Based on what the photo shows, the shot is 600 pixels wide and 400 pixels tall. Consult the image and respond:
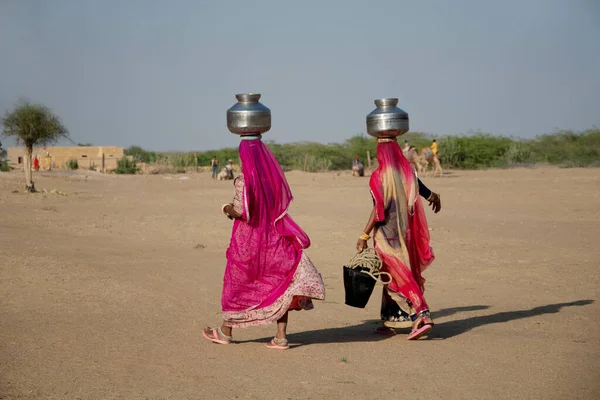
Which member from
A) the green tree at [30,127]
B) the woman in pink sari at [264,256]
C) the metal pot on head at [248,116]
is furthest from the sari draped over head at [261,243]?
the green tree at [30,127]

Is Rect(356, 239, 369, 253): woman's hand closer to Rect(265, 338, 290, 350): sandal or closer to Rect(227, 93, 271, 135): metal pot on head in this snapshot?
Rect(265, 338, 290, 350): sandal

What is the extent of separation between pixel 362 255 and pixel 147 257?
631 centimetres

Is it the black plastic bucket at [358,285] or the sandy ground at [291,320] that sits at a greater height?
the black plastic bucket at [358,285]

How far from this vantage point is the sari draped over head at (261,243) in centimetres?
696

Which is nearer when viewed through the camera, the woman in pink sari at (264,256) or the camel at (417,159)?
the woman in pink sari at (264,256)

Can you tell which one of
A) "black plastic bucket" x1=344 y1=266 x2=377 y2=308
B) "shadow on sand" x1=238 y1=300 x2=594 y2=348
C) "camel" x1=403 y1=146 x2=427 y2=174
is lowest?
"shadow on sand" x1=238 y1=300 x2=594 y2=348

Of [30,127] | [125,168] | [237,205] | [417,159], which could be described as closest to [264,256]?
[237,205]

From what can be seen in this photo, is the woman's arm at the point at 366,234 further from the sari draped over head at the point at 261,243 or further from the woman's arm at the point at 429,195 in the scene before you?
the sari draped over head at the point at 261,243

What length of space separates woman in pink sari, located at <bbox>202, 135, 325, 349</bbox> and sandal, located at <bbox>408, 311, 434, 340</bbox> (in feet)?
3.20

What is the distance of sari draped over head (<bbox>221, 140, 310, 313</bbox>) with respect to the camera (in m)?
6.96

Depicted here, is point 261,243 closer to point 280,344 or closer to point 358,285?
point 280,344

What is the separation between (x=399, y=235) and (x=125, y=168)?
135 feet

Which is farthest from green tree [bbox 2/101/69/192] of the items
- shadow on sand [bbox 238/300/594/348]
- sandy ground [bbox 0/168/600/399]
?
shadow on sand [bbox 238/300/594/348]

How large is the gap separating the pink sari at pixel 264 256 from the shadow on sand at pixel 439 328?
0.58 metres
